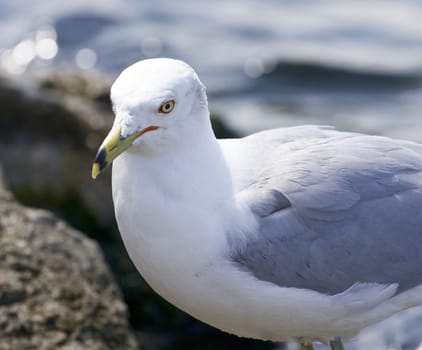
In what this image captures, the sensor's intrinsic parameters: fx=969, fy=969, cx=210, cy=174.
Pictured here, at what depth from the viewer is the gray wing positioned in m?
4.88

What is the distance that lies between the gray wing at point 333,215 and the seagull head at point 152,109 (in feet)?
1.75

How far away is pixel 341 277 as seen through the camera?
5.01 metres

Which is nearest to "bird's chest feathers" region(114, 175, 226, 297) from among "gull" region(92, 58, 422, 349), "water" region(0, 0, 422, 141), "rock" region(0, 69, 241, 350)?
"gull" region(92, 58, 422, 349)

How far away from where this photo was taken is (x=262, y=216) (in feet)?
15.9

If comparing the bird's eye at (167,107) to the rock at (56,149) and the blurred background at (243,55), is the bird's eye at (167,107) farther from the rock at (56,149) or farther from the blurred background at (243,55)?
the blurred background at (243,55)

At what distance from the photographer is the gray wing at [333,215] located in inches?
192

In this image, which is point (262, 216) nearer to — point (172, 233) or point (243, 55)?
point (172, 233)

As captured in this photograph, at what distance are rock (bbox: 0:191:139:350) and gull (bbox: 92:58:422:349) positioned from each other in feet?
2.92

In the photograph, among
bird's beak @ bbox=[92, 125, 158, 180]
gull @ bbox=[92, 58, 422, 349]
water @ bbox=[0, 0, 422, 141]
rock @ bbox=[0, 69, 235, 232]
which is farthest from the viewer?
water @ bbox=[0, 0, 422, 141]

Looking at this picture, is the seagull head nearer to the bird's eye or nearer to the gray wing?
the bird's eye

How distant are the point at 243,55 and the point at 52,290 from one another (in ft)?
26.5

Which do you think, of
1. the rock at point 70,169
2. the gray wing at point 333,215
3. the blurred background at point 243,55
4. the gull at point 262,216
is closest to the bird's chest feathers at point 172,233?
the gull at point 262,216

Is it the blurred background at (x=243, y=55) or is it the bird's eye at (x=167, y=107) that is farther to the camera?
the blurred background at (x=243, y=55)

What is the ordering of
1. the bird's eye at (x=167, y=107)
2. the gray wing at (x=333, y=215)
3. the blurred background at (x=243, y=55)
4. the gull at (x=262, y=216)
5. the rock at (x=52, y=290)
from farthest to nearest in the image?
the blurred background at (x=243, y=55), the rock at (x=52, y=290), the gray wing at (x=333, y=215), the gull at (x=262, y=216), the bird's eye at (x=167, y=107)
